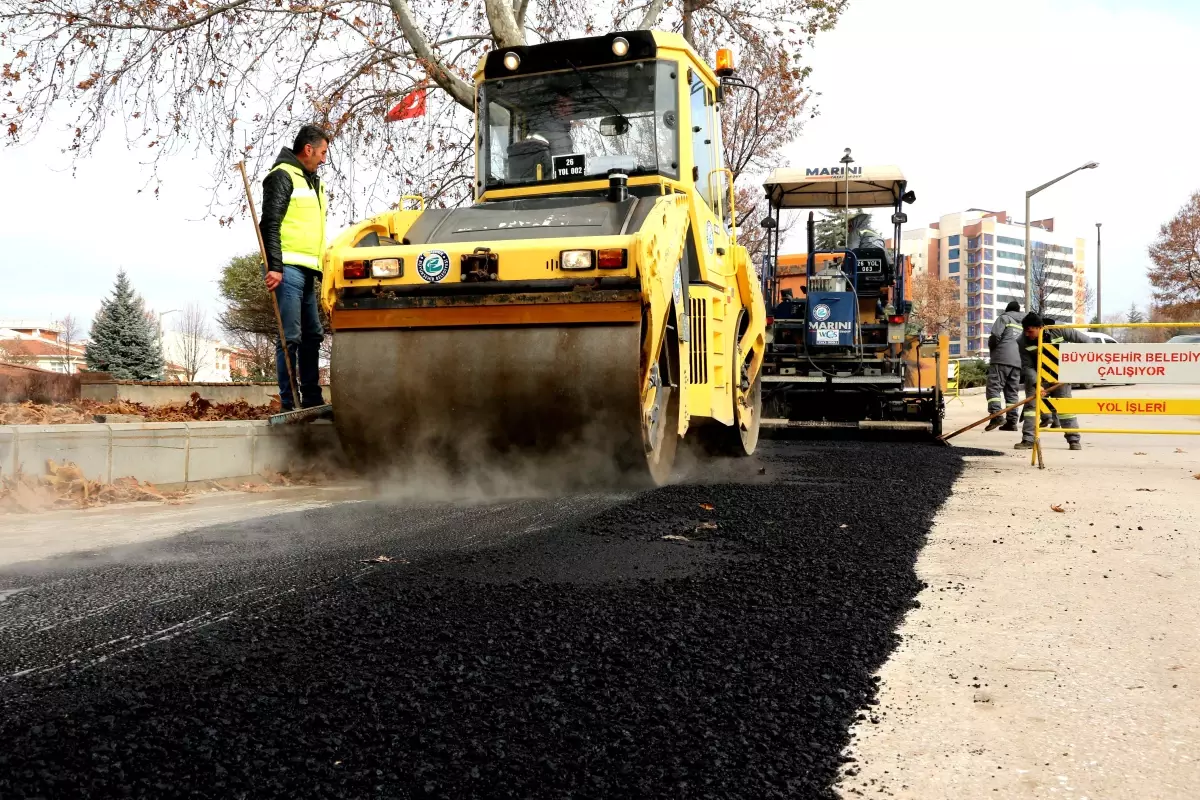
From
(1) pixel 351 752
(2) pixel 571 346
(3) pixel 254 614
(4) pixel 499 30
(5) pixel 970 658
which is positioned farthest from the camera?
(4) pixel 499 30

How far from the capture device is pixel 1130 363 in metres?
8.69

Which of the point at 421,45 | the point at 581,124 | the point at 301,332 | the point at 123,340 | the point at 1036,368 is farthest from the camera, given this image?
the point at 123,340

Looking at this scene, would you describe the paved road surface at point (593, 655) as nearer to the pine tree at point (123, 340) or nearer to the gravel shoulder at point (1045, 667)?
the gravel shoulder at point (1045, 667)

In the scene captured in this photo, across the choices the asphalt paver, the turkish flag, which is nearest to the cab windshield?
the asphalt paver

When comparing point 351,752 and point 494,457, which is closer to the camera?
point 351,752

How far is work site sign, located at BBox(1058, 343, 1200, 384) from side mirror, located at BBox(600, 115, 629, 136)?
192 inches

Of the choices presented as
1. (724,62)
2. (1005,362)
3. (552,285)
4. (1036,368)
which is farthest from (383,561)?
(1005,362)

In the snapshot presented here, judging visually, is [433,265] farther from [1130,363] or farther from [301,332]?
[1130,363]

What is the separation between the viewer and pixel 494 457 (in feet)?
17.8

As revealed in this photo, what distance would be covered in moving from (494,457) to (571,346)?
88cm

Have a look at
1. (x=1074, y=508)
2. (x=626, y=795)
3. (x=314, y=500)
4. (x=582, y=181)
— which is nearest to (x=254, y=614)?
(x=626, y=795)

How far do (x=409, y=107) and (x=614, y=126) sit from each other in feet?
22.8

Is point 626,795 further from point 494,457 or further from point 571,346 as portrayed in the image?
point 494,457

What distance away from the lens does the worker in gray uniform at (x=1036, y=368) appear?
31.4 ft
